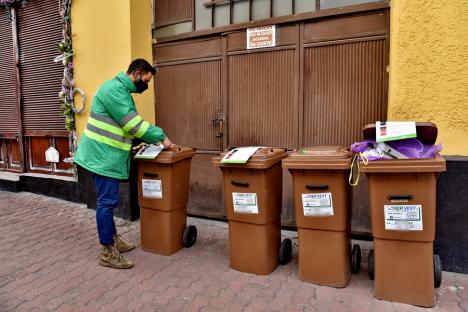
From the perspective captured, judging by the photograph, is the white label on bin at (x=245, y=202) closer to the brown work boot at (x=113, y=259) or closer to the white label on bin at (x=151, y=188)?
the white label on bin at (x=151, y=188)

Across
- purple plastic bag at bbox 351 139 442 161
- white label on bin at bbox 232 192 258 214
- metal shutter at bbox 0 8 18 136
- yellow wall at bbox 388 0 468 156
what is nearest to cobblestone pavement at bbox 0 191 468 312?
white label on bin at bbox 232 192 258 214

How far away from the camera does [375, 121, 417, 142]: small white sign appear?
9.00 ft

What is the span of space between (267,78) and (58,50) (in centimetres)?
349

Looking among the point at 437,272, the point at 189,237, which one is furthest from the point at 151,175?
the point at 437,272

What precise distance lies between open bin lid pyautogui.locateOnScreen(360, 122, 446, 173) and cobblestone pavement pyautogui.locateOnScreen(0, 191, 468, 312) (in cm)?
106

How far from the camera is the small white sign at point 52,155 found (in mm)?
6320

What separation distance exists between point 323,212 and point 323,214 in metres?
0.02

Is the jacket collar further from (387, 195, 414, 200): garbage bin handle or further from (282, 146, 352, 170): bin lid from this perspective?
(387, 195, 414, 200): garbage bin handle

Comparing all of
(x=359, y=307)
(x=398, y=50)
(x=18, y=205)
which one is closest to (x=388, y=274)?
(x=359, y=307)

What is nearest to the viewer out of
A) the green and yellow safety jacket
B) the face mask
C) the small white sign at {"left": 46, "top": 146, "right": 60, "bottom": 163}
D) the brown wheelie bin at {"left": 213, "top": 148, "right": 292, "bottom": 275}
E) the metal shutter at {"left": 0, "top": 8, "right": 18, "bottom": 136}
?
the brown wheelie bin at {"left": 213, "top": 148, "right": 292, "bottom": 275}

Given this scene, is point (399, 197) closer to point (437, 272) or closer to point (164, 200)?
point (437, 272)

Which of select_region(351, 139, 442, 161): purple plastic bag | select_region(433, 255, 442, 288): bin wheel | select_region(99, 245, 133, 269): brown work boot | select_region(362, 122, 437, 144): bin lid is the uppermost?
select_region(362, 122, 437, 144): bin lid

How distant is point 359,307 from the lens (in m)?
2.93

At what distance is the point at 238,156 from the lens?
3.42m
